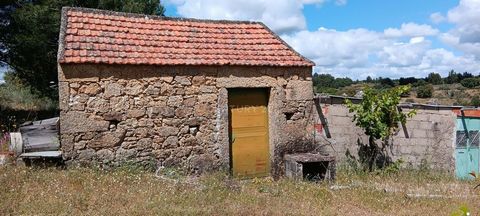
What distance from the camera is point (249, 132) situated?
9211mm

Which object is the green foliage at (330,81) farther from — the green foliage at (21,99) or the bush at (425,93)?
the green foliage at (21,99)

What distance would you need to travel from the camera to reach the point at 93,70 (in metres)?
7.74

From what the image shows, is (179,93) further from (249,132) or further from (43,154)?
(43,154)

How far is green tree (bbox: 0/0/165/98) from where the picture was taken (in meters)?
12.6

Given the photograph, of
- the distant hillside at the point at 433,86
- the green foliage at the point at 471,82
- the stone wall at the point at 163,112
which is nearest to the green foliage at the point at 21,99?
the stone wall at the point at 163,112

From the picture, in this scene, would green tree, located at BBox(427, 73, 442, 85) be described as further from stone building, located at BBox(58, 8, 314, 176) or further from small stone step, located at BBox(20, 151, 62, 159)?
small stone step, located at BBox(20, 151, 62, 159)

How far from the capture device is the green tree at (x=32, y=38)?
12.6 meters

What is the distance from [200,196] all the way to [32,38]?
8736mm

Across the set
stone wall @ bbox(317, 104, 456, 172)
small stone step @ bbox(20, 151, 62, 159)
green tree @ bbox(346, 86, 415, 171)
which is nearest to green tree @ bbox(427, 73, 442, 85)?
stone wall @ bbox(317, 104, 456, 172)

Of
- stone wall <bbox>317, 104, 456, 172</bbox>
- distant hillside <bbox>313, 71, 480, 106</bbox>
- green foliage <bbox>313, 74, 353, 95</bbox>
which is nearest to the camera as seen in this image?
stone wall <bbox>317, 104, 456, 172</bbox>

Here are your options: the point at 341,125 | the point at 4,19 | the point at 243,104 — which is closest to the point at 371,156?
the point at 341,125

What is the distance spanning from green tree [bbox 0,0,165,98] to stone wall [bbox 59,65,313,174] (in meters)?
6.12

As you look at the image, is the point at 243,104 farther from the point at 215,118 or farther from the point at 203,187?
the point at 203,187

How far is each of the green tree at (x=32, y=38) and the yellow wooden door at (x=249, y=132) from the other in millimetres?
7152
